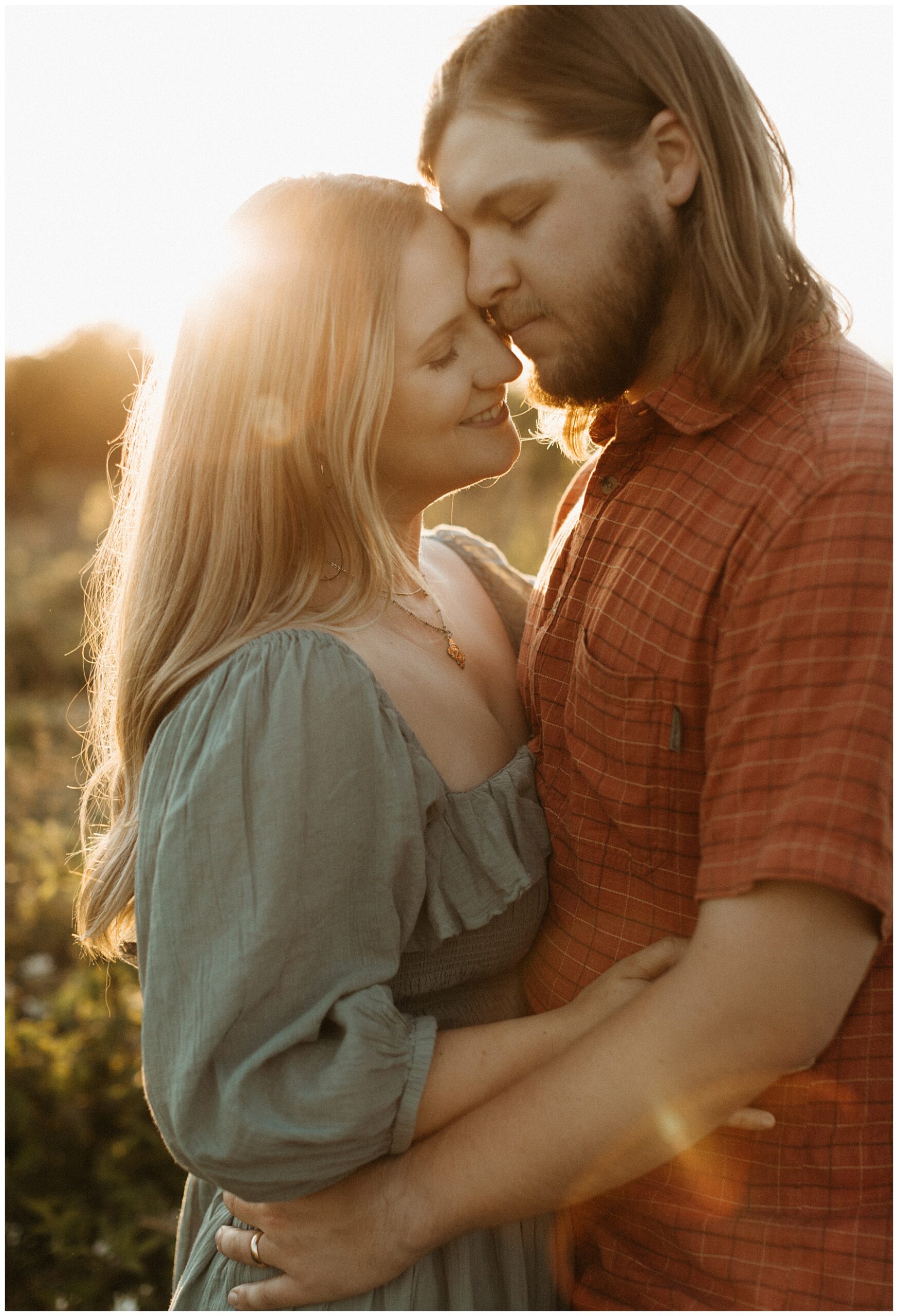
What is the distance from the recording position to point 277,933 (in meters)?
1.74

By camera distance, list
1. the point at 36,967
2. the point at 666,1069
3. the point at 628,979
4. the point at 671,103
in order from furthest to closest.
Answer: the point at 36,967, the point at 671,103, the point at 628,979, the point at 666,1069

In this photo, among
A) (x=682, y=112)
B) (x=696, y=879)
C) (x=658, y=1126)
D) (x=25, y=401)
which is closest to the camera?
(x=658, y=1126)

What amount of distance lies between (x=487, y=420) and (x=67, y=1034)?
2727 mm

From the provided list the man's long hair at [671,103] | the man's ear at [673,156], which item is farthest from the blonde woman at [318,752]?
the man's ear at [673,156]

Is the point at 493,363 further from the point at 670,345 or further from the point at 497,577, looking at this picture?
the point at 497,577

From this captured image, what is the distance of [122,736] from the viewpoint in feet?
7.39

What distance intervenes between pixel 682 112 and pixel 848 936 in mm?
1617

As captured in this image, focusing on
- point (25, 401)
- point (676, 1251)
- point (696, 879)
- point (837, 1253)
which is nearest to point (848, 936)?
point (696, 879)

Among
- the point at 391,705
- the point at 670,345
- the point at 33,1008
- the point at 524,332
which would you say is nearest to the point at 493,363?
the point at 524,332

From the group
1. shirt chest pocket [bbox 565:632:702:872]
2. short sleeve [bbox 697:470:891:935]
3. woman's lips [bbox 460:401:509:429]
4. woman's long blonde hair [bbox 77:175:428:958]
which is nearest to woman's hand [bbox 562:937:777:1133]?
shirt chest pocket [bbox 565:632:702:872]

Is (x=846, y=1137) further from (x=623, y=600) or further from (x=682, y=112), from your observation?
(x=682, y=112)

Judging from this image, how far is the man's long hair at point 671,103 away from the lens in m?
2.10

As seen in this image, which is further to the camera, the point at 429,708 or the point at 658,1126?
the point at 429,708

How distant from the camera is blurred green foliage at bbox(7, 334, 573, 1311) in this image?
3.28 metres
